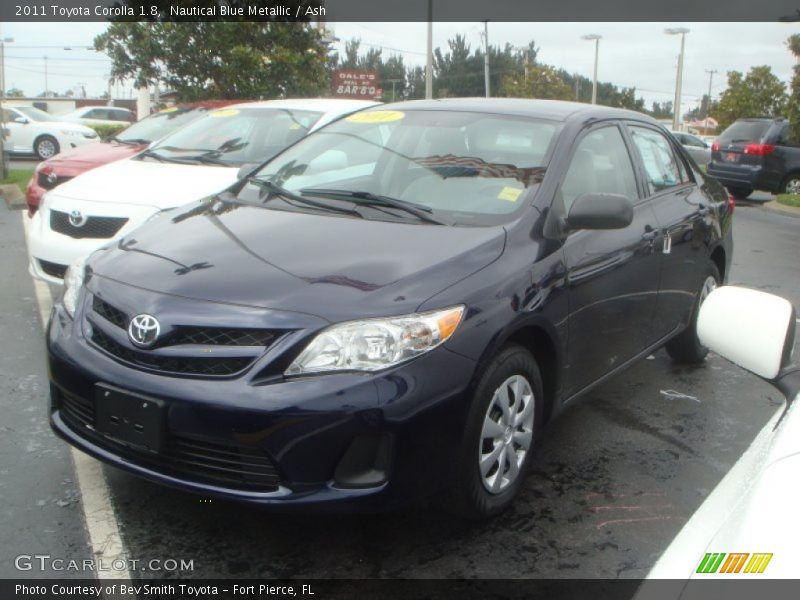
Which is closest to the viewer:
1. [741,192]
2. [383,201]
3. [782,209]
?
[383,201]

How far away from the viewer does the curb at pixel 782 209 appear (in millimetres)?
13941

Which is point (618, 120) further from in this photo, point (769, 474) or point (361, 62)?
point (361, 62)

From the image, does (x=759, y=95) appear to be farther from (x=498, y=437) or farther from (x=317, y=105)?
(x=498, y=437)

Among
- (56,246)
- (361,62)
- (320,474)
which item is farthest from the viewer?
(361,62)

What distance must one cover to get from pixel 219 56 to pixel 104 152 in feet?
23.7

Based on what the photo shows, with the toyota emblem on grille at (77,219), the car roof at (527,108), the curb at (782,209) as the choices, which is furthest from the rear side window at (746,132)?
the toyota emblem on grille at (77,219)

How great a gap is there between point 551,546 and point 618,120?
2356mm

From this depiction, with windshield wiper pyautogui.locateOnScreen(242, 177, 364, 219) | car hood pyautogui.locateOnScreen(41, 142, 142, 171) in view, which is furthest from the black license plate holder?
car hood pyautogui.locateOnScreen(41, 142, 142, 171)

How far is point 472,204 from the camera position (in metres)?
3.72

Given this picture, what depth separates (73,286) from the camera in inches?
139

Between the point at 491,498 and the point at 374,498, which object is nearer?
the point at 374,498

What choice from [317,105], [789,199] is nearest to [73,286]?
[317,105]

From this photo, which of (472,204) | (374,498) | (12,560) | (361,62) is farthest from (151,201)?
(361,62)

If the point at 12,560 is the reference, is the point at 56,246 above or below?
above
